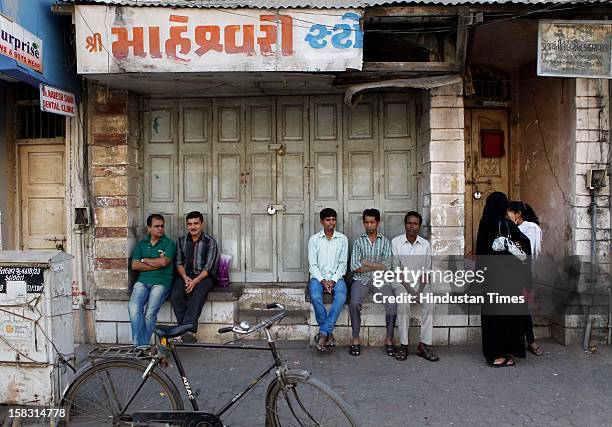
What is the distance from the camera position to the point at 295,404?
3424 mm

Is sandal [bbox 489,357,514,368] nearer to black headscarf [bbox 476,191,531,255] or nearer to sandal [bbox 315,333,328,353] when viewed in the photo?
black headscarf [bbox 476,191,531,255]

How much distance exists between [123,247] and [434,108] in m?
4.14

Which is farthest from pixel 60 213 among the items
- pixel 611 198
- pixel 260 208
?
pixel 611 198

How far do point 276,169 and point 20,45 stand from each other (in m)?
3.21

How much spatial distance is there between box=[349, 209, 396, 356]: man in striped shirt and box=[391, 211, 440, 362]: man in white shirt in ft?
0.36

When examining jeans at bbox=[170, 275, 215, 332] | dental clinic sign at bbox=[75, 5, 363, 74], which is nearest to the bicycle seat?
jeans at bbox=[170, 275, 215, 332]

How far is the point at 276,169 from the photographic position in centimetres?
701

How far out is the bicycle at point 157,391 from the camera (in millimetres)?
3432

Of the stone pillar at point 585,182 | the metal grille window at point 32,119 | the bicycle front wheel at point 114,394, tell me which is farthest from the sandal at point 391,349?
the metal grille window at point 32,119

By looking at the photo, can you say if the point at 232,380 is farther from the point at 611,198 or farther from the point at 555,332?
the point at 611,198

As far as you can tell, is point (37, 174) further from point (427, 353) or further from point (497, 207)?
point (497, 207)

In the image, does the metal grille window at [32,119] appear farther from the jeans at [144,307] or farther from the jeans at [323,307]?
the jeans at [323,307]

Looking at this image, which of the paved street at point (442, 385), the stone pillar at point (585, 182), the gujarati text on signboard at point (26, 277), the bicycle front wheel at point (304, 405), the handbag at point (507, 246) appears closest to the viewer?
the bicycle front wheel at point (304, 405)

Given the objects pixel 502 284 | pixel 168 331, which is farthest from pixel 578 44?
pixel 168 331
